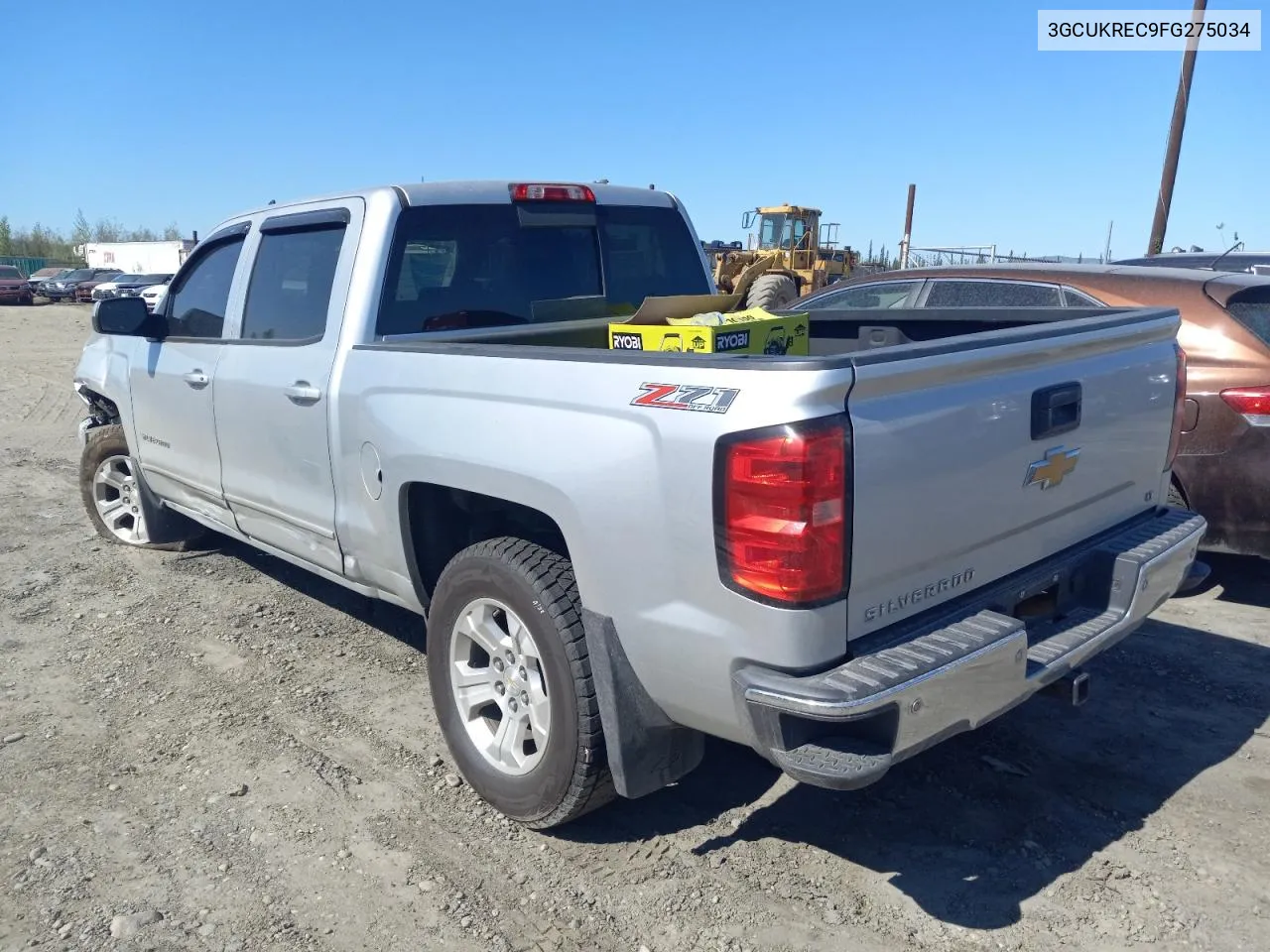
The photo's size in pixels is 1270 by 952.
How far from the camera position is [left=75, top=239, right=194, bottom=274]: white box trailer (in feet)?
181

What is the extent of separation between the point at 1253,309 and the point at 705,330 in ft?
11.1

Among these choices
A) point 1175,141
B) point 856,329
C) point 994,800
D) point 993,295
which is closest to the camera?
point 994,800

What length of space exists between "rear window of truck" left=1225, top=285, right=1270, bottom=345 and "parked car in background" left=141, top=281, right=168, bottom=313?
5603mm

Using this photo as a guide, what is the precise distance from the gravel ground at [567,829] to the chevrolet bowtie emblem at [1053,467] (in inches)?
45.2

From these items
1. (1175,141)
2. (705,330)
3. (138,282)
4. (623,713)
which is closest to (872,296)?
(705,330)

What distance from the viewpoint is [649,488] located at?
2.51 metres

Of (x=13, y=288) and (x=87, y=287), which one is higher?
(x=13, y=288)

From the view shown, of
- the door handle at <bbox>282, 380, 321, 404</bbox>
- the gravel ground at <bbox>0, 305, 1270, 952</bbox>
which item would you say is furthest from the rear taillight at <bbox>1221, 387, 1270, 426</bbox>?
the door handle at <bbox>282, 380, 321, 404</bbox>

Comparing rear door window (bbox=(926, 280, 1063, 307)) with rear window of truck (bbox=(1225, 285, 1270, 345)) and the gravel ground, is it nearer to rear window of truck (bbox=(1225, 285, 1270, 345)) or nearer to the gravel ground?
rear window of truck (bbox=(1225, 285, 1270, 345))

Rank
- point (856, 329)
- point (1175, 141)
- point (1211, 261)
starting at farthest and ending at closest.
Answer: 1. point (1175, 141)
2. point (1211, 261)
3. point (856, 329)

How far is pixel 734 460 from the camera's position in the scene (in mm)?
2336

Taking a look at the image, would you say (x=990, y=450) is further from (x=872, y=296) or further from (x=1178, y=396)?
(x=872, y=296)

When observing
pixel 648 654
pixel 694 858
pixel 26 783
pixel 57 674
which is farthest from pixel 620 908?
pixel 57 674

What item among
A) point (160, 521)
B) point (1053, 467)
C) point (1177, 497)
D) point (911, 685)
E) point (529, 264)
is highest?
point (529, 264)
